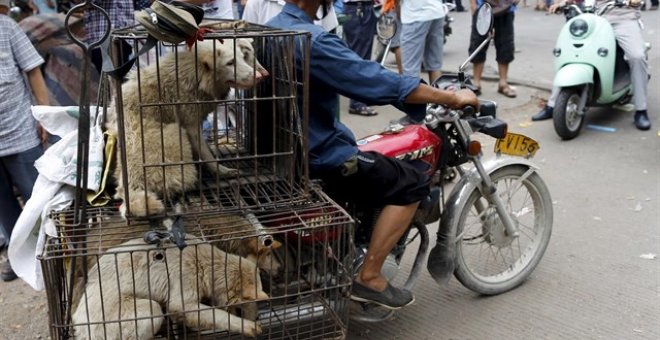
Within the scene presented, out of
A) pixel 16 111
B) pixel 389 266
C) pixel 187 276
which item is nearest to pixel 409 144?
pixel 389 266

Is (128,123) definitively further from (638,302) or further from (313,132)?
(638,302)

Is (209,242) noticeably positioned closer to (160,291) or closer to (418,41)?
(160,291)

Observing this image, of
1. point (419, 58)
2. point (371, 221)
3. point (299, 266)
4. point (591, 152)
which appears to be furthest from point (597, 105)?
point (299, 266)

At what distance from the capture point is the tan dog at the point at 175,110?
7.55 feet

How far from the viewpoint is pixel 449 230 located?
3.15 meters

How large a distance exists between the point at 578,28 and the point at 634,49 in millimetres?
537

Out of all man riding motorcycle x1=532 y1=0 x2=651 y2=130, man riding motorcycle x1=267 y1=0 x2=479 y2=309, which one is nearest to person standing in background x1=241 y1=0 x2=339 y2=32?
man riding motorcycle x1=267 y1=0 x2=479 y2=309

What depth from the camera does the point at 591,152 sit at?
570 centimetres

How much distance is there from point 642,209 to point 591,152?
1.22m

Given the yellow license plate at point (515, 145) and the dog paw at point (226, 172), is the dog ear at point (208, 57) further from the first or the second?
the yellow license plate at point (515, 145)

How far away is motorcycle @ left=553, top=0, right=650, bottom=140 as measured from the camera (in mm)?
5842

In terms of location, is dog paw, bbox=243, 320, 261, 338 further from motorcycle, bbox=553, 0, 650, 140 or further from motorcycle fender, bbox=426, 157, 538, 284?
motorcycle, bbox=553, 0, 650, 140

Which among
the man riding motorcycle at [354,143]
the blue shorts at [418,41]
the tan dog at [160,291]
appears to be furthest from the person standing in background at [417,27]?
the tan dog at [160,291]

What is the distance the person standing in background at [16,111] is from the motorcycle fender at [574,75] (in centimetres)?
419
